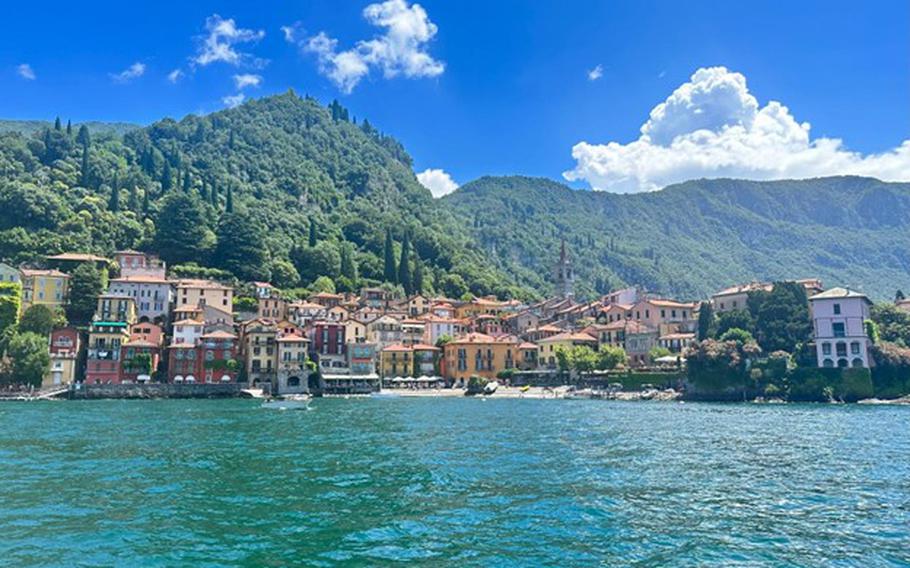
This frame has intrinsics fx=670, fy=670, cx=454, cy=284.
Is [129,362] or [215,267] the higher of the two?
[215,267]

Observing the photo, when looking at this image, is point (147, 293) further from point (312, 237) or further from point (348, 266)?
point (312, 237)

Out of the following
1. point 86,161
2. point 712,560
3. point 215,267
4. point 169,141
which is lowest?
point 712,560

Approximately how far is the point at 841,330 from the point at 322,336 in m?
58.6

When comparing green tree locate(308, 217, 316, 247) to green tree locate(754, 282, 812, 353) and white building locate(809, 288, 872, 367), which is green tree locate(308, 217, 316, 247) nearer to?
green tree locate(754, 282, 812, 353)

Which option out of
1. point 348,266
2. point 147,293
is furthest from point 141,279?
point 348,266

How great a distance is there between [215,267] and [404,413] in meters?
67.4

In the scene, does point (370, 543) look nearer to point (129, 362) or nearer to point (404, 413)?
point (404, 413)

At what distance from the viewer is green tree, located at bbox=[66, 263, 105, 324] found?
80688mm

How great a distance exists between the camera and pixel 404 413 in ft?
163

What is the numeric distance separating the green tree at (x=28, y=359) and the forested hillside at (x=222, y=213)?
2494 cm

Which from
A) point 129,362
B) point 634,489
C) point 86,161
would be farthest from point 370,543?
point 86,161

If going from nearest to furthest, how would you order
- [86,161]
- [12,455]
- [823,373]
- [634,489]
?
[634,489] → [12,455] → [823,373] → [86,161]

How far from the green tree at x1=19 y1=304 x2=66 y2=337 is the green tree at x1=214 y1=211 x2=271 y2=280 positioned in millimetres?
32638

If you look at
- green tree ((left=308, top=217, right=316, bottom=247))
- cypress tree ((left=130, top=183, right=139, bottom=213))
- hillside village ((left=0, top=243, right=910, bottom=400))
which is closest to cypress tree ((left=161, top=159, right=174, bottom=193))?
cypress tree ((left=130, top=183, right=139, bottom=213))
